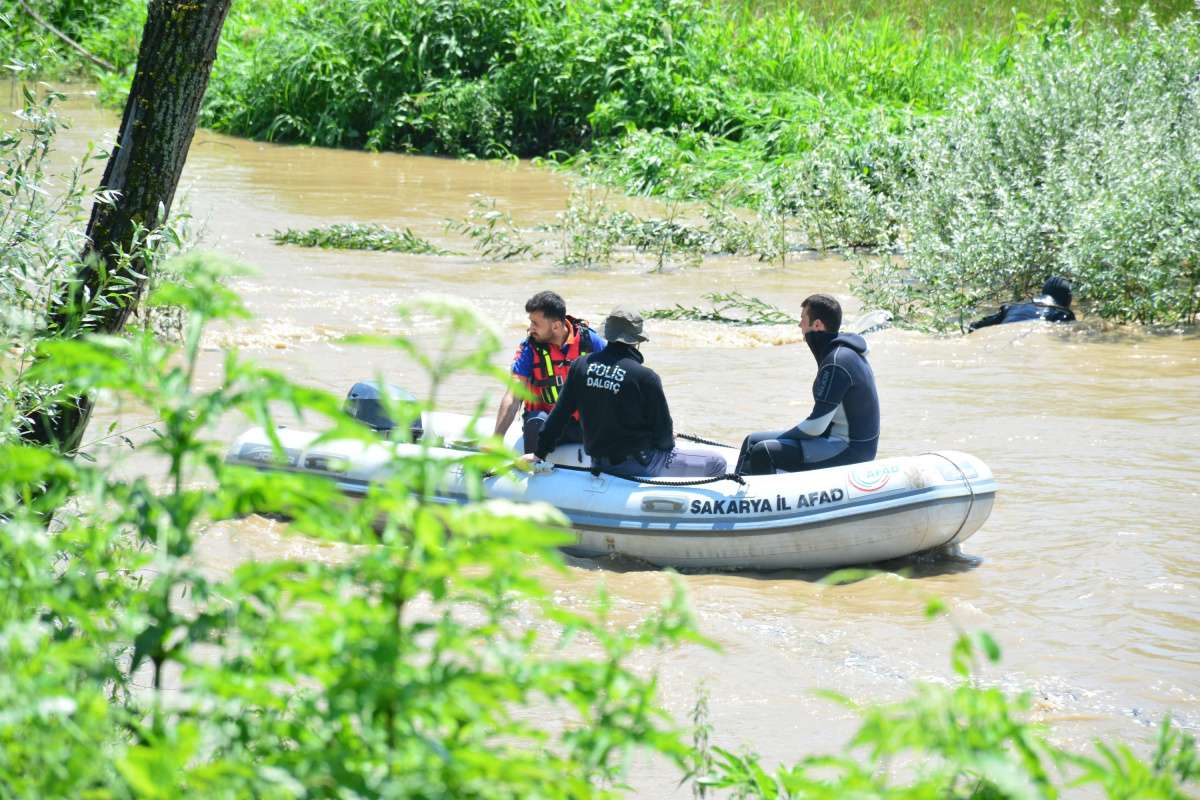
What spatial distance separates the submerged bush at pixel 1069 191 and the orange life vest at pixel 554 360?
18.5 feet

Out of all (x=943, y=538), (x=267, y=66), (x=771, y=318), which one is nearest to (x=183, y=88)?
(x=943, y=538)

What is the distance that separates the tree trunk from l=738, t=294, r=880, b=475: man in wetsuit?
11.6 feet

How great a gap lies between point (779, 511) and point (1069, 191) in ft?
22.1

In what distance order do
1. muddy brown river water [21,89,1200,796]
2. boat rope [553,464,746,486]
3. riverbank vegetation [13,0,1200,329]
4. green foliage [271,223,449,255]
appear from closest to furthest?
muddy brown river water [21,89,1200,796], boat rope [553,464,746,486], riverbank vegetation [13,0,1200,329], green foliage [271,223,449,255]

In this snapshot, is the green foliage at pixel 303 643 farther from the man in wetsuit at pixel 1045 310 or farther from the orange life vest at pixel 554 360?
the man in wetsuit at pixel 1045 310

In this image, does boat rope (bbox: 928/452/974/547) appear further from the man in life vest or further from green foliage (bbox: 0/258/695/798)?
green foliage (bbox: 0/258/695/798)

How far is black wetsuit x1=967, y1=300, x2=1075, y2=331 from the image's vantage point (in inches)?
486

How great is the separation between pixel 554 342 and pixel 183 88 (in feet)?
11.2

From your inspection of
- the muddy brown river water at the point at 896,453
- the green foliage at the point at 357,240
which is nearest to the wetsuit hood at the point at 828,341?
the muddy brown river water at the point at 896,453

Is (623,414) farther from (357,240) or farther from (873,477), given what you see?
(357,240)

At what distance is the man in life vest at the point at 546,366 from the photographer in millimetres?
7777

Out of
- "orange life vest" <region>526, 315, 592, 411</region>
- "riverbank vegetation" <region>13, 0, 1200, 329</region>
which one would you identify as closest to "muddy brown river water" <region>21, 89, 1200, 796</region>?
"riverbank vegetation" <region>13, 0, 1200, 329</region>

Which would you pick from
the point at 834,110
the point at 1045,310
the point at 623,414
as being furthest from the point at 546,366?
the point at 834,110

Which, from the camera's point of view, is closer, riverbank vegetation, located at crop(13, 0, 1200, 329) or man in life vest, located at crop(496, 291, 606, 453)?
man in life vest, located at crop(496, 291, 606, 453)
